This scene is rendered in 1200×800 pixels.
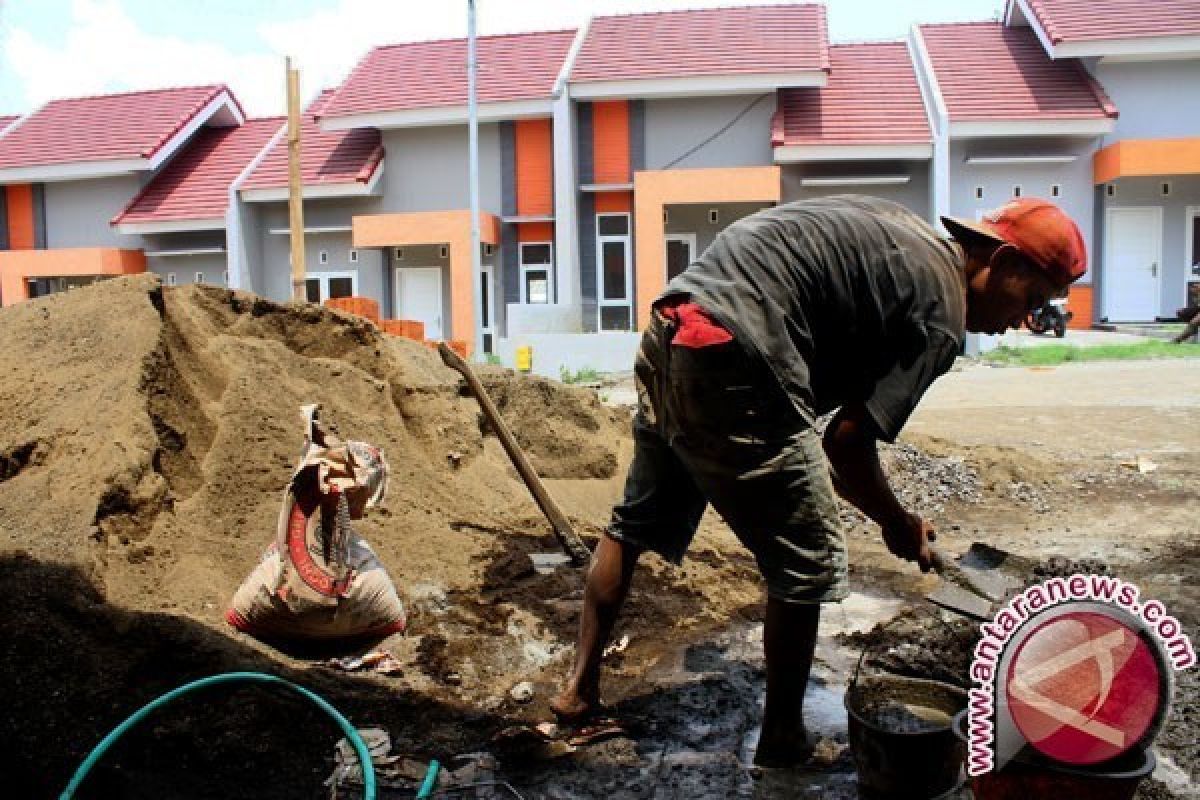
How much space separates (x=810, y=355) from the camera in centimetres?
241

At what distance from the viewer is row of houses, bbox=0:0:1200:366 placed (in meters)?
17.5

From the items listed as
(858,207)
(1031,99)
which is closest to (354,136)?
(1031,99)

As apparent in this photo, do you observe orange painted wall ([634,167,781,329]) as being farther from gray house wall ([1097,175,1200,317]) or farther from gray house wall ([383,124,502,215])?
gray house wall ([1097,175,1200,317])

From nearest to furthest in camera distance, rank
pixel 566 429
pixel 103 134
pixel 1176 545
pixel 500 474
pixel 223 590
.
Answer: pixel 223 590, pixel 1176 545, pixel 500 474, pixel 566 429, pixel 103 134

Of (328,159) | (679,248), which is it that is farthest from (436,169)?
(679,248)

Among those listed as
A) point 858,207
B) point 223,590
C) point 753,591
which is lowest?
point 753,591

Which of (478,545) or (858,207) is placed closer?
(858,207)

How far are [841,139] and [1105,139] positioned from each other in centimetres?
492

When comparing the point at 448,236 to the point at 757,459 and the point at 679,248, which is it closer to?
the point at 679,248

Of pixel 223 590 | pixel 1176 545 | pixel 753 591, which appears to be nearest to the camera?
pixel 223 590

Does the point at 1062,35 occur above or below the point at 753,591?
above

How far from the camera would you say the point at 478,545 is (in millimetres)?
4176

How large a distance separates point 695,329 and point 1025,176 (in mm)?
17568

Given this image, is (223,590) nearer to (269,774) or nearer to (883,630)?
(269,774)
